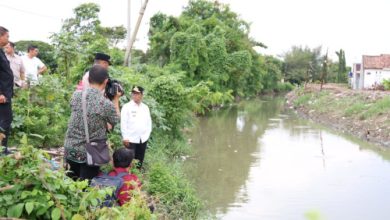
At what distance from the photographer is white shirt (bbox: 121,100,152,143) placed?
6.29m

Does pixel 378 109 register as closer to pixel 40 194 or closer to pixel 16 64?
pixel 16 64

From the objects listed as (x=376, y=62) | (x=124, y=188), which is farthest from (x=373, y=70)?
(x=124, y=188)

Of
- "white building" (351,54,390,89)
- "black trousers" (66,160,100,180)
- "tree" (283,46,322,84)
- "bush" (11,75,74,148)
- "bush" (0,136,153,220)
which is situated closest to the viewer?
"bush" (0,136,153,220)

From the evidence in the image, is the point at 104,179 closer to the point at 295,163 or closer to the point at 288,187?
the point at 288,187

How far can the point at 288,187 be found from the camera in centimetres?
887

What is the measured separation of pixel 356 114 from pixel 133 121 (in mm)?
16063

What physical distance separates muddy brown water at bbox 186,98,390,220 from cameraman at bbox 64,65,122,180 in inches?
82.6

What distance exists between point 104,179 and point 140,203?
968 mm

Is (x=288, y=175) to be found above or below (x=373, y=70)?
below

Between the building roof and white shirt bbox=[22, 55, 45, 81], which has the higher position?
the building roof

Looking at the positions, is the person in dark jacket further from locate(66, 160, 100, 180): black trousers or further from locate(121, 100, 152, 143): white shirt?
locate(121, 100, 152, 143): white shirt

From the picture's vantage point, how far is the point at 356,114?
66.5ft

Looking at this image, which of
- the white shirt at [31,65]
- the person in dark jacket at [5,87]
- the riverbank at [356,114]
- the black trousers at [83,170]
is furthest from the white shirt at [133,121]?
the riverbank at [356,114]

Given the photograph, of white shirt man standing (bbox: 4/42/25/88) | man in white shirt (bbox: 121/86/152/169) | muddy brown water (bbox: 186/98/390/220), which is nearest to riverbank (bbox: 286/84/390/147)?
muddy brown water (bbox: 186/98/390/220)
